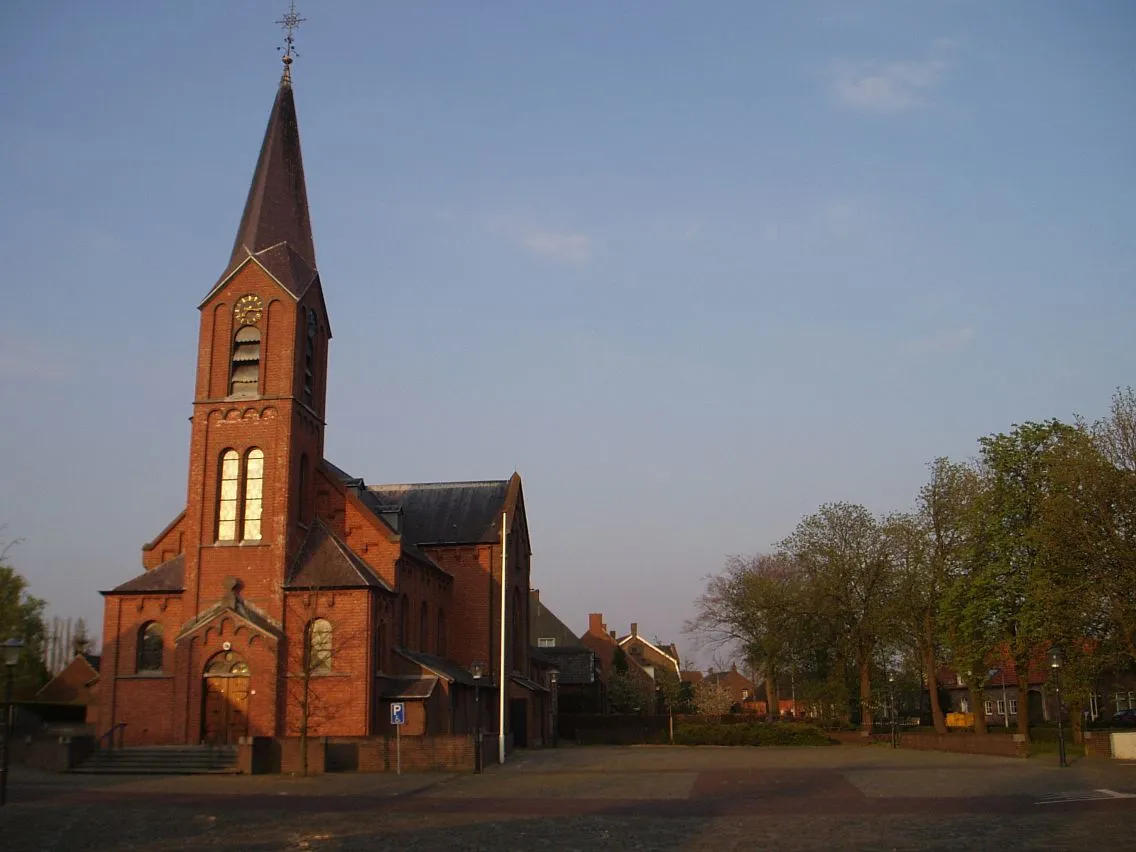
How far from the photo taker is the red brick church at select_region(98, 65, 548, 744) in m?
39.2

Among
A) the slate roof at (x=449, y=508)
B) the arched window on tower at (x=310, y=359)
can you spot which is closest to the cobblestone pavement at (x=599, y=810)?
the arched window on tower at (x=310, y=359)

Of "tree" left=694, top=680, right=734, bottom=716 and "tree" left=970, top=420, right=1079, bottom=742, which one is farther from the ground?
"tree" left=970, top=420, right=1079, bottom=742

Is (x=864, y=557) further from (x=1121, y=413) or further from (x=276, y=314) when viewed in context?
(x=276, y=314)

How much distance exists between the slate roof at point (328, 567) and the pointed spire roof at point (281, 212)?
10.0 meters

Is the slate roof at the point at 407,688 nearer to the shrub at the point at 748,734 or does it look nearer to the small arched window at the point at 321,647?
the small arched window at the point at 321,647

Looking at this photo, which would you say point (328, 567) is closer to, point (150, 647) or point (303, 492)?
point (303, 492)

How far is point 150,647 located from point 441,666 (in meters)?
12.1

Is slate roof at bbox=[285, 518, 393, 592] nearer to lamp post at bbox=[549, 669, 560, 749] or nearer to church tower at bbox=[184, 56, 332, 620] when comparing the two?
church tower at bbox=[184, 56, 332, 620]

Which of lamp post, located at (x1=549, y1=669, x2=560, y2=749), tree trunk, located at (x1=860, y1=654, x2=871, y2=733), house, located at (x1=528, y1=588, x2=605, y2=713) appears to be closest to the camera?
lamp post, located at (x1=549, y1=669, x2=560, y2=749)

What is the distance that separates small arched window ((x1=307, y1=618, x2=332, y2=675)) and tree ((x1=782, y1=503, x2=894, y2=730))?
31.4 metres

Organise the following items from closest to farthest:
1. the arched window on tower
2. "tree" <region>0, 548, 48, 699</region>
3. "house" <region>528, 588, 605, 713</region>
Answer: "tree" <region>0, 548, 48, 699</region> → the arched window on tower → "house" <region>528, 588, 605, 713</region>

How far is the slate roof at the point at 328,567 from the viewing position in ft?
132

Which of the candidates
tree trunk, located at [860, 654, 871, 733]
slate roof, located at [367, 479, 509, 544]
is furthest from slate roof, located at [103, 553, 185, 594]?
tree trunk, located at [860, 654, 871, 733]

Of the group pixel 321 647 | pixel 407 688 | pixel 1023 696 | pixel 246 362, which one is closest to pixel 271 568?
pixel 321 647
